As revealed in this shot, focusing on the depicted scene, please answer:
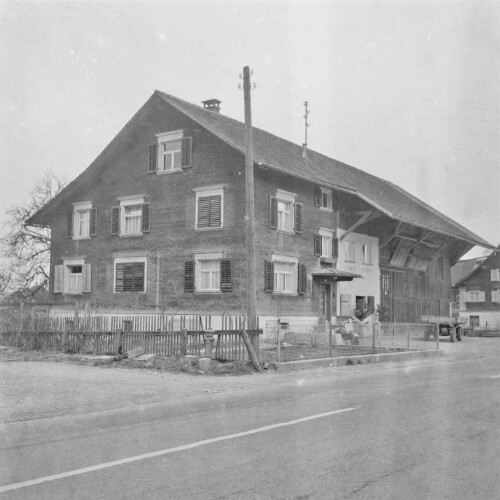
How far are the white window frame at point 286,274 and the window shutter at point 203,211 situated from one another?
11.1 ft

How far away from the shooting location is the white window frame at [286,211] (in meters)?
30.8

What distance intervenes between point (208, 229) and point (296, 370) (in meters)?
13.4

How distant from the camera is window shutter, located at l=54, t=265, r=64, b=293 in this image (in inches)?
1383

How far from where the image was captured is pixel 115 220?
110 ft

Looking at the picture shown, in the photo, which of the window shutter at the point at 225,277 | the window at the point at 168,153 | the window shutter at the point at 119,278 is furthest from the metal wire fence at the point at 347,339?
the window shutter at the point at 119,278

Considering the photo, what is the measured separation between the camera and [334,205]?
114 feet

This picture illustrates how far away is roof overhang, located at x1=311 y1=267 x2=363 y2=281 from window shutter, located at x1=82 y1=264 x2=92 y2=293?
11124 millimetres

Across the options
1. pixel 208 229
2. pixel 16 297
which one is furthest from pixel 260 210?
pixel 16 297

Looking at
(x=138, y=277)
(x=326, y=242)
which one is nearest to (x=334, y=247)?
(x=326, y=242)

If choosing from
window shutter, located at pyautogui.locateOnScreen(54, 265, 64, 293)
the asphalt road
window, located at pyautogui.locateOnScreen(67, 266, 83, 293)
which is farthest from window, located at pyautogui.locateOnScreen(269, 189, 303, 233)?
the asphalt road

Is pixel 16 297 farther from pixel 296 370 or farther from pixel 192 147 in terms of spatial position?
pixel 296 370

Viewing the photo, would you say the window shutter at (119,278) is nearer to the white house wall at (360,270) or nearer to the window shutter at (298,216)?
the window shutter at (298,216)

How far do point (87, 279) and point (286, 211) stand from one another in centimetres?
1067

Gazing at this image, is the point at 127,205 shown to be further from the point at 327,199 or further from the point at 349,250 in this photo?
the point at 349,250
